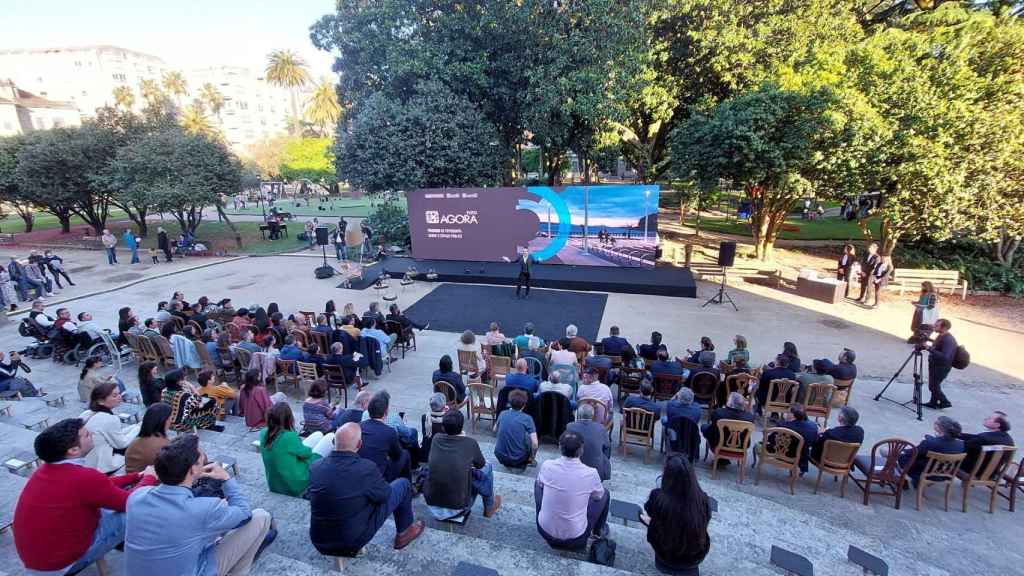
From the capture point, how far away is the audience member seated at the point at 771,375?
692 centimetres

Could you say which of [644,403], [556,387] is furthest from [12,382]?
[644,403]

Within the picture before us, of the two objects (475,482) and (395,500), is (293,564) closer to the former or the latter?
(395,500)

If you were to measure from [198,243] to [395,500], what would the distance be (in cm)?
2354

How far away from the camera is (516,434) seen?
199 inches

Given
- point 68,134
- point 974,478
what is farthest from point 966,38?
point 68,134

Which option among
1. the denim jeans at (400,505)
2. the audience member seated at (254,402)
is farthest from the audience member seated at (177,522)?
the audience member seated at (254,402)

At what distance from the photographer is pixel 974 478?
5.22 meters

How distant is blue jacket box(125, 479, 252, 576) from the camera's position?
266 cm

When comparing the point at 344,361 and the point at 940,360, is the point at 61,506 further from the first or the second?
the point at 940,360

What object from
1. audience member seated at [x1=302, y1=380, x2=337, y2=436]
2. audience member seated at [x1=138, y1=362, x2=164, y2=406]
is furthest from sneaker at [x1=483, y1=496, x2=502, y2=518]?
audience member seated at [x1=138, y1=362, x2=164, y2=406]

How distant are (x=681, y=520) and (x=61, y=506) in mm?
3926

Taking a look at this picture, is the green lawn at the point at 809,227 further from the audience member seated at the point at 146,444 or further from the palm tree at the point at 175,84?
the palm tree at the point at 175,84

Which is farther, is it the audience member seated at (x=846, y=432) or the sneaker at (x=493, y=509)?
the audience member seated at (x=846, y=432)

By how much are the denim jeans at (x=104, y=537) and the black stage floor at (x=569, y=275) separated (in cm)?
1279
